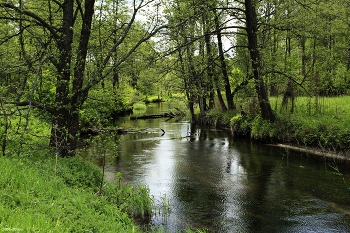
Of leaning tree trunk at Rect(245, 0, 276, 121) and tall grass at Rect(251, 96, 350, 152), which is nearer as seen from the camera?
tall grass at Rect(251, 96, 350, 152)

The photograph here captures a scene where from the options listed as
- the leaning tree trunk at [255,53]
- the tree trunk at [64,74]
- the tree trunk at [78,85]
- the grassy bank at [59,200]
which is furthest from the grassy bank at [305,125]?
the tree trunk at [64,74]

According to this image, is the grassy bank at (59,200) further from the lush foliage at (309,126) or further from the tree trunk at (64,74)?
the lush foliage at (309,126)

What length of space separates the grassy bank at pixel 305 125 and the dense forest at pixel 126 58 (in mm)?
281

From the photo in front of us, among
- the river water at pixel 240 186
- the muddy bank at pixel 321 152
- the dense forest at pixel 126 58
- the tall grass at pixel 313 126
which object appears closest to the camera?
the river water at pixel 240 186

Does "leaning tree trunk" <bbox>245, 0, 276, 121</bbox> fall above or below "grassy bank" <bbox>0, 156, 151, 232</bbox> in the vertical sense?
above

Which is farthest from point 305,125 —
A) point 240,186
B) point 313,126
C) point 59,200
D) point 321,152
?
point 59,200

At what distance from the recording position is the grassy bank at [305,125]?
529 inches

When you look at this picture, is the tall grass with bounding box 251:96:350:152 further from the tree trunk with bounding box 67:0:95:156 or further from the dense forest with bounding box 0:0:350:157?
the tree trunk with bounding box 67:0:95:156

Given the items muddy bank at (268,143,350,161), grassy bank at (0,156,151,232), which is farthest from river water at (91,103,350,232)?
grassy bank at (0,156,151,232)

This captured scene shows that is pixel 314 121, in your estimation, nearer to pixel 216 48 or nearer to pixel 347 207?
pixel 347 207

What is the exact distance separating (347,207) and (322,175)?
3176 millimetres

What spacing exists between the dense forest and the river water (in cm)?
296

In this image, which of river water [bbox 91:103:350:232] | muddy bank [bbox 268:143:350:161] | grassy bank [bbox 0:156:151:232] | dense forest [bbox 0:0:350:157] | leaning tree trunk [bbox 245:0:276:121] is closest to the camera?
grassy bank [bbox 0:156:151:232]

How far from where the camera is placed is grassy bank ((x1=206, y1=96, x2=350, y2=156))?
13.4m
